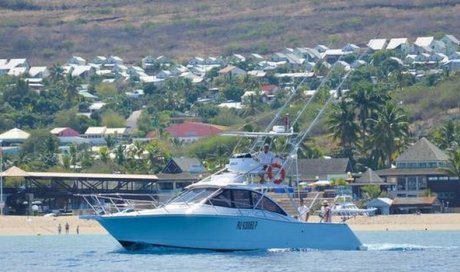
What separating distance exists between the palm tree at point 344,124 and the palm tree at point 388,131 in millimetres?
1620

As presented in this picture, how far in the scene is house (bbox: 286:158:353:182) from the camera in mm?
130125

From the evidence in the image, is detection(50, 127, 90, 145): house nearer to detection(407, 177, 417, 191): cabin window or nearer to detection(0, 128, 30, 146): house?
detection(0, 128, 30, 146): house

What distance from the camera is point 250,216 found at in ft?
222

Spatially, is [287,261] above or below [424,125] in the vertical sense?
below

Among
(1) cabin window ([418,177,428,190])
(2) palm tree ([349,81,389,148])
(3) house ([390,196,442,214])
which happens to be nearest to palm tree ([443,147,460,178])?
(3) house ([390,196,442,214])

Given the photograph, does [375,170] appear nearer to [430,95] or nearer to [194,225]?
[430,95]

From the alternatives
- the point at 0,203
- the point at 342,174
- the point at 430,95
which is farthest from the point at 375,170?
the point at 430,95

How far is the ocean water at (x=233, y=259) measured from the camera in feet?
206

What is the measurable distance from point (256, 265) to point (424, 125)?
104 meters

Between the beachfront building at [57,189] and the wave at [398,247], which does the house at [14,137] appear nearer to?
the beachfront building at [57,189]

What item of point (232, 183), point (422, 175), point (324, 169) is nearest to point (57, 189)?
point (324, 169)

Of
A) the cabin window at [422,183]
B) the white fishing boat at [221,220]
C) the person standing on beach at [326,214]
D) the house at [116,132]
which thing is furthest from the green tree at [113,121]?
the white fishing boat at [221,220]

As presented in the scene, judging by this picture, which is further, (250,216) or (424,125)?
(424,125)

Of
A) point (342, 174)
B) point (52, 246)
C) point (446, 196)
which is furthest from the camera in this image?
point (342, 174)
